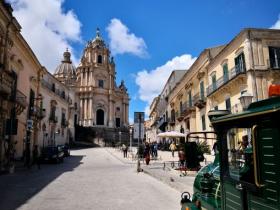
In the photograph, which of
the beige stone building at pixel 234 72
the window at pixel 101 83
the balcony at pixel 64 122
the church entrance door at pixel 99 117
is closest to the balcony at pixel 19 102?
the beige stone building at pixel 234 72

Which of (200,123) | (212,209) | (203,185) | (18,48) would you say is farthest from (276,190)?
(200,123)

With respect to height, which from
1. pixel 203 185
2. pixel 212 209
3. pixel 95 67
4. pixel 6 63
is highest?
pixel 95 67

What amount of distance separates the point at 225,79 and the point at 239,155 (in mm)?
19762

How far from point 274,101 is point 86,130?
56636mm

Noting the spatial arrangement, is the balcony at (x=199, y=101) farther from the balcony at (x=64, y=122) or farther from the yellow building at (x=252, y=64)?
the balcony at (x=64, y=122)

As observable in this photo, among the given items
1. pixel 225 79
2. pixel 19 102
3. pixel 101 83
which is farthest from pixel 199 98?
pixel 101 83

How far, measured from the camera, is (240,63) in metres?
19.6

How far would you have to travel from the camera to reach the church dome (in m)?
70.3

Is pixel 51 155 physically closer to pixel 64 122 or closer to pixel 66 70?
pixel 64 122

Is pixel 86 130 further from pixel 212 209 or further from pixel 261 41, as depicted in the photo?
pixel 212 209

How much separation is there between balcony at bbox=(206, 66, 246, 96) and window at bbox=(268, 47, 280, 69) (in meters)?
1.95

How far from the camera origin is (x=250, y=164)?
2.73 m

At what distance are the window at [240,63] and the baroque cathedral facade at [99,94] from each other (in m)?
40.4

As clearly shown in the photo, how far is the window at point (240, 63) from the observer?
19234 millimetres
